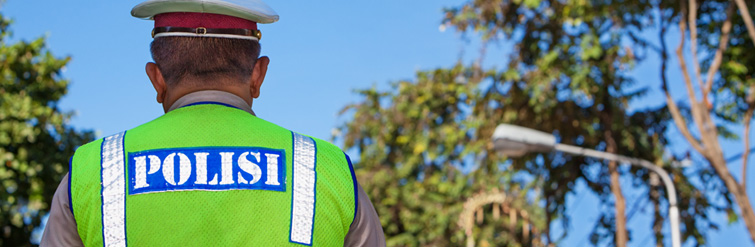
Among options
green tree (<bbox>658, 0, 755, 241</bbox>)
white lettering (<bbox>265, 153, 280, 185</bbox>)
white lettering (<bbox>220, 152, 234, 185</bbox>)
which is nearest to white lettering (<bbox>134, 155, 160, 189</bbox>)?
white lettering (<bbox>220, 152, 234, 185</bbox>)

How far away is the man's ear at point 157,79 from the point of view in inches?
85.3

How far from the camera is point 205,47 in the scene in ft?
6.89

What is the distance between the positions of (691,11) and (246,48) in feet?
38.7

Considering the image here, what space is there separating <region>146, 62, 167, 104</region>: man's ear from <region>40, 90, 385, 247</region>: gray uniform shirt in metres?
0.06

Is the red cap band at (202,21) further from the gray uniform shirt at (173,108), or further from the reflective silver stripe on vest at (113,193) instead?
the reflective silver stripe on vest at (113,193)

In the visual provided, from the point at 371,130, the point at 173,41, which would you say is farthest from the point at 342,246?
the point at 371,130

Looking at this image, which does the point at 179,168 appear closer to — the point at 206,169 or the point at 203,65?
the point at 206,169

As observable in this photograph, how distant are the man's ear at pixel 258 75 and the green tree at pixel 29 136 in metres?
14.2

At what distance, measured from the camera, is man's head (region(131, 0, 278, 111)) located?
2104 mm

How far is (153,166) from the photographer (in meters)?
2.00

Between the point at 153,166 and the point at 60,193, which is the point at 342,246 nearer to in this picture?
the point at 153,166

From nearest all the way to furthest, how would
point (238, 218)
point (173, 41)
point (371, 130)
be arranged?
1. point (238, 218)
2. point (173, 41)
3. point (371, 130)

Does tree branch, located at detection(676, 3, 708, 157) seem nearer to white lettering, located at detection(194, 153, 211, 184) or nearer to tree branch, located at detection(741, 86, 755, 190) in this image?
tree branch, located at detection(741, 86, 755, 190)

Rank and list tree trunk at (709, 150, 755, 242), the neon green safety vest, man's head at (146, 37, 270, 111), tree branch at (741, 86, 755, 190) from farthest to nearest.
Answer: tree branch at (741, 86, 755, 190)
tree trunk at (709, 150, 755, 242)
man's head at (146, 37, 270, 111)
the neon green safety vest
